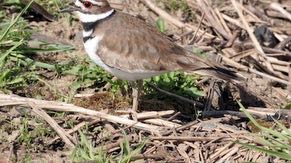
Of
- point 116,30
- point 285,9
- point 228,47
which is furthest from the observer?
point 285,9

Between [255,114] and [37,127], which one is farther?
[255,114]

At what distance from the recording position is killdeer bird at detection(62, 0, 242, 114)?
568cm

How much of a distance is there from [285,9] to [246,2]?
498 mm

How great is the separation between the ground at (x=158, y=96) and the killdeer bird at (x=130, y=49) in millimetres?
439

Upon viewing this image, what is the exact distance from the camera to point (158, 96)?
252 inches

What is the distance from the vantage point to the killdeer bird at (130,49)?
5.68 metres

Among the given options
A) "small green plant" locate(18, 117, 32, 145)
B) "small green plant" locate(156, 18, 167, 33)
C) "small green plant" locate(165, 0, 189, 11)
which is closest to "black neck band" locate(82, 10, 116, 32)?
"small green plant" locate(18, 117, 32, 145)

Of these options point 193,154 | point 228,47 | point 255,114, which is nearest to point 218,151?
point 193,154

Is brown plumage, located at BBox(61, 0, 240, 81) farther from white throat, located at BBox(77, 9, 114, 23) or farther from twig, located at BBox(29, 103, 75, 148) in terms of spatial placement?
twig, located at BBox(29, 103, 75, 148)

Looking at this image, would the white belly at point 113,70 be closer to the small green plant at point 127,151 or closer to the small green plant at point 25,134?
the small green plant at point 127,151

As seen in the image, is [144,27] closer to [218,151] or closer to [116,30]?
[116,30]

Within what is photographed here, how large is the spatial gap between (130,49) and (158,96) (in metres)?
0.80

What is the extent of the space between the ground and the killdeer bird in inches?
17.3

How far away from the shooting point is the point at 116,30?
584 cm
